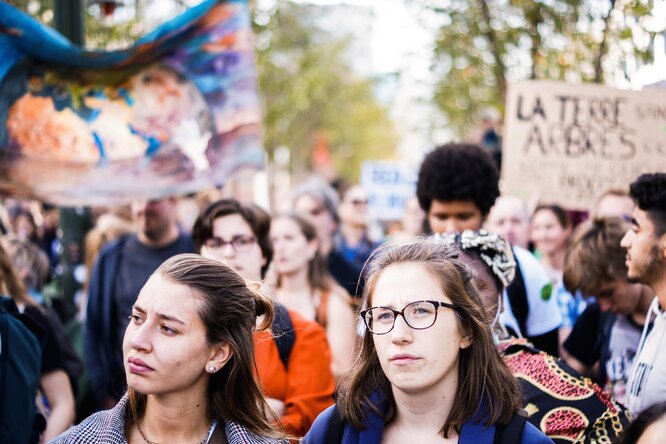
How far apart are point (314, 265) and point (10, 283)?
2.24 meters

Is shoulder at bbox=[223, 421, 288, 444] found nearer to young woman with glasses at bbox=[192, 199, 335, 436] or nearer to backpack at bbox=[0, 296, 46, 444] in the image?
young woman with glasses at bbox=[192, 199, 335, 436]

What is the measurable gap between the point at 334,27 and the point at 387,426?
29.1 m

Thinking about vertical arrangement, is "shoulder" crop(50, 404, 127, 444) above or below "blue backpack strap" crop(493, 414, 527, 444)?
below

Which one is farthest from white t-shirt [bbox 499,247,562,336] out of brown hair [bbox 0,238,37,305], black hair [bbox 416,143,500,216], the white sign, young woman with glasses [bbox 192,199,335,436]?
the white sign

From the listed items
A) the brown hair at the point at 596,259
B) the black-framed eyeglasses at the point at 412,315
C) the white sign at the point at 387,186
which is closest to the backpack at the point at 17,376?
the black-framed eyeglasses at the point at 412,315

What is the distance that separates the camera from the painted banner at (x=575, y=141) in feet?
23.9

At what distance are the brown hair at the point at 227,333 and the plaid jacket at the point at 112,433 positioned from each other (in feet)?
0.17

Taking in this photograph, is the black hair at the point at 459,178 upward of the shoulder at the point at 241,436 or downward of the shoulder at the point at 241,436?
upward

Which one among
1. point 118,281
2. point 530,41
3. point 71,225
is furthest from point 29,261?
point 530,41

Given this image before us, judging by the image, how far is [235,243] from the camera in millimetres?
4836

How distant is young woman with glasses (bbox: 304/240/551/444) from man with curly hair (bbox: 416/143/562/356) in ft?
3.90

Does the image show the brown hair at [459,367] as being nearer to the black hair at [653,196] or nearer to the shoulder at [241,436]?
the shoulder at [241,436]

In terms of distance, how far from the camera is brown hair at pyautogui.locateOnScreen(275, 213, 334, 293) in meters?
6.12

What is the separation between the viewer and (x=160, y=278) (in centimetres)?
320
